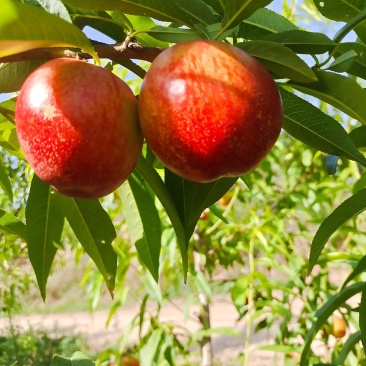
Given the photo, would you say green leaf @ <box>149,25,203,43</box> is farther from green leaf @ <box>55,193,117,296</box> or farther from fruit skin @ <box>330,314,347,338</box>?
fruit skin @ <box>330,314,347,338</box>

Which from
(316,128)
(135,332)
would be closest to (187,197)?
(316,128)

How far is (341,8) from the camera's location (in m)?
0.66

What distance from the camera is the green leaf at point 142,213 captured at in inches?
27.8

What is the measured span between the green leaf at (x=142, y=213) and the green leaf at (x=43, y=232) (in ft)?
0.25

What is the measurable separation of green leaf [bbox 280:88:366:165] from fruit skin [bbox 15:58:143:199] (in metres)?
0.20

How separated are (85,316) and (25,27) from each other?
7058mm

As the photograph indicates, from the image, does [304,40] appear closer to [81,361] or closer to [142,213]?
[142,213]

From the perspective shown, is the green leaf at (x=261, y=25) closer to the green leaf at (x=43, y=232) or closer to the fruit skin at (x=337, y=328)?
the green leaf at (x=43, y=232)

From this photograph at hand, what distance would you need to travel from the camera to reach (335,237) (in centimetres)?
208

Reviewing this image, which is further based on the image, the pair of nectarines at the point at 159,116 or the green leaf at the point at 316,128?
the green leaf at the point at 316,128

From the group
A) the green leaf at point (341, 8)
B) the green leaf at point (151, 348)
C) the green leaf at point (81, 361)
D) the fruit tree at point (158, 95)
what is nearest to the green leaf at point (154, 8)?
the fruit tree at point (158, 95)

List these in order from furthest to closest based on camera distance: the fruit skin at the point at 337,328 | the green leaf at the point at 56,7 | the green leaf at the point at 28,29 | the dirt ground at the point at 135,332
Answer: the dirt ground at the point at 135,332
the fruit skin at the point at 337,328
the green leaf at the point at 56,7
the green leaf at the point at 28,29

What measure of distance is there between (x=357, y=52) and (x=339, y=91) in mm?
133

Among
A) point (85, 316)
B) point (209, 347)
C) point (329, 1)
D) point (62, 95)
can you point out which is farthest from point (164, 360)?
point (85, 316)
